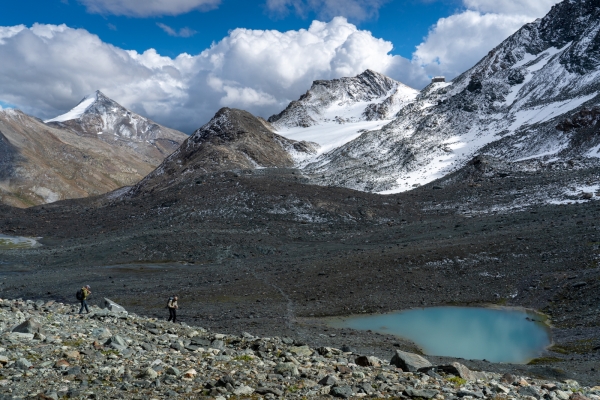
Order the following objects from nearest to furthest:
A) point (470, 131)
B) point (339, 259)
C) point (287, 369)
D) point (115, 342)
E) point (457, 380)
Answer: point (287, 369) < point (457, 380) < point (115, 342) < point (339, 259) < point (470, 131)

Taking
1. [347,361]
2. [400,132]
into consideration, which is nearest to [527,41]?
[400,132]

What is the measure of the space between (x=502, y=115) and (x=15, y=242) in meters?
123

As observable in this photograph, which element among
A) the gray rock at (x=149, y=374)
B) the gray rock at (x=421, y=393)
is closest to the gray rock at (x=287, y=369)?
the gray rock at (x=421, y=393)

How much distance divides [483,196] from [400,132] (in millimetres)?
Result: 70740

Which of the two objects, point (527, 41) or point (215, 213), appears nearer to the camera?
point (215, 213)

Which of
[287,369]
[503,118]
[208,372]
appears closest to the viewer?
[208,372]

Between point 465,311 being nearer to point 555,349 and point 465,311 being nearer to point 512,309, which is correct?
point 512,309

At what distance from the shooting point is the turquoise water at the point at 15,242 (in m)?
75.1

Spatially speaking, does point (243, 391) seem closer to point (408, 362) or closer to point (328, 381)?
point (328, 381)

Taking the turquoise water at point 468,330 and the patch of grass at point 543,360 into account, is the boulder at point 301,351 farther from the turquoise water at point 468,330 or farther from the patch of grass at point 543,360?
the patch of grass at point 543,360

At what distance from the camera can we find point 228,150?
13438cm

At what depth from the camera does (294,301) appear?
123 ft

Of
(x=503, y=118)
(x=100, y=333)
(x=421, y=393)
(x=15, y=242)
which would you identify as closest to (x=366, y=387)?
(x=421, y=393)

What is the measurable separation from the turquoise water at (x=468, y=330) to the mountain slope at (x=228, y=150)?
9200 centimetres
